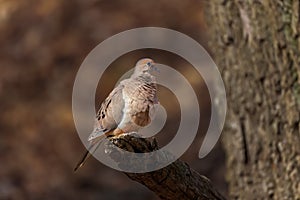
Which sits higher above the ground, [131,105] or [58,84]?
[58,84]

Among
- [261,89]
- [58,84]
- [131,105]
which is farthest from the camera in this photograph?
[58,84]

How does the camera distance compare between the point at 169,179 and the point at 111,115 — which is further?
the point at 169,179

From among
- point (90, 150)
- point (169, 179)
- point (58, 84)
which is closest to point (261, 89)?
point (169, 179)

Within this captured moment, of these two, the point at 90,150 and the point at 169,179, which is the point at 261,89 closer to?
the point at 169,179

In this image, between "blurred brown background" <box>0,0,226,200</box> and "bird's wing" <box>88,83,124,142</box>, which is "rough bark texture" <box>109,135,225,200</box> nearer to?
"bird's wing" <box>88,83,124,142</box>

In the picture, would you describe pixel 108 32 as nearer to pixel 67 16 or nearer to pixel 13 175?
pixel 67 16

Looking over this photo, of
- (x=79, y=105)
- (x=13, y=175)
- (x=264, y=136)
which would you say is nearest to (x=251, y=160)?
A: (x=264, y=136)
